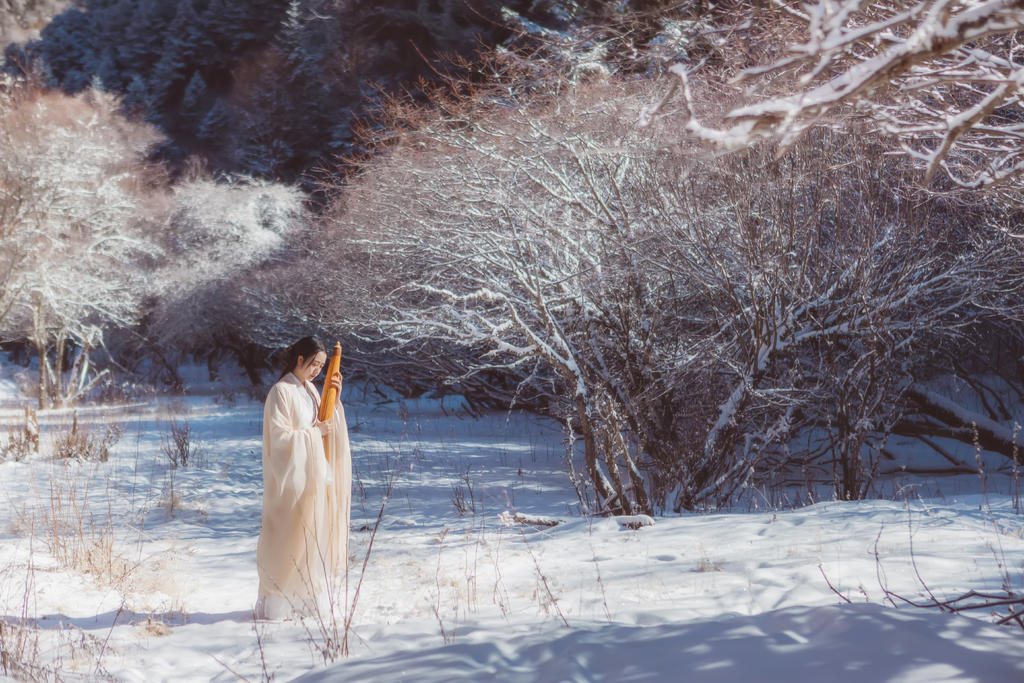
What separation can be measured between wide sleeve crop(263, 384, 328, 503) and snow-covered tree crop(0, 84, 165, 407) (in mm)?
15693

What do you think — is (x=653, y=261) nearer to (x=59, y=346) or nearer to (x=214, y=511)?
(x=214, y=511)

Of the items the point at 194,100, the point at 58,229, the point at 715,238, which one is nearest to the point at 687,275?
the point at 715,238

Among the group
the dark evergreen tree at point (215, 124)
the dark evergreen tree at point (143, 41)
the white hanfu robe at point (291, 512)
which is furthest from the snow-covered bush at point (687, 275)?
the dark evergreen tree at point (143, 41)

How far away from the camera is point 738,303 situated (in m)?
7.31

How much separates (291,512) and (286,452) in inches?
13.3

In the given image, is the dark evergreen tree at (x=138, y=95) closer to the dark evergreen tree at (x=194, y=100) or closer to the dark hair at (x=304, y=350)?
the dark evergreen tree at (x=194, y=100)

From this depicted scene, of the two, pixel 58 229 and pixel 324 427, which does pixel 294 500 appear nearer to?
pixel 324 427

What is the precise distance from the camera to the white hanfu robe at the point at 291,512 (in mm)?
4293

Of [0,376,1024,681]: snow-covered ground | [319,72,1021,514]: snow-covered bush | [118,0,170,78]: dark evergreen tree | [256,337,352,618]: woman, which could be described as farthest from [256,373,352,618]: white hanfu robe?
[118,0,170,78]: dark evergreen tree

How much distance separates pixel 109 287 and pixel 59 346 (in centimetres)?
270

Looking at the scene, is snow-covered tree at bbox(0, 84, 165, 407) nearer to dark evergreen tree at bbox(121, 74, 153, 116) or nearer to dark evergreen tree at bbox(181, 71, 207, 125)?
dark evergreen tree at bbox(121, 74, 153, 116)

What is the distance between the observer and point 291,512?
14.3 ft

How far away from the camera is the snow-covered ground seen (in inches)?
95.3

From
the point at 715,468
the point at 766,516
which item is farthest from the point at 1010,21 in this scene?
the point at 715,468
